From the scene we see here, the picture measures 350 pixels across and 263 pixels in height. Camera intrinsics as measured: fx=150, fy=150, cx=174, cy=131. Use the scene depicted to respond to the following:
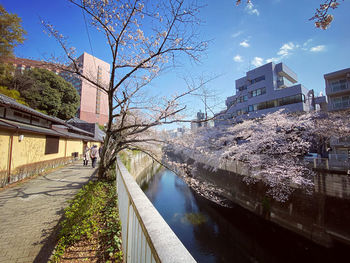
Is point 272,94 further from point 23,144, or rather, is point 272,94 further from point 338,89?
point 23,144

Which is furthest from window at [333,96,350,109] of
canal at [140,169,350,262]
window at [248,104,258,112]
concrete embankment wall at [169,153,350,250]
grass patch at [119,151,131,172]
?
grass patch at [119,151,131,172]

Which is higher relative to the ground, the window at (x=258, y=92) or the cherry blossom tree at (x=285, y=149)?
the window at (x=258, y=92)

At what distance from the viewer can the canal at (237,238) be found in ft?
24.9

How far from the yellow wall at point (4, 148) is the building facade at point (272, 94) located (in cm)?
1865

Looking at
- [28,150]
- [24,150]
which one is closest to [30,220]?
[24,150]

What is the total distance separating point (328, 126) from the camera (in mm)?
9523

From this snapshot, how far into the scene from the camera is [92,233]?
3.21 metres

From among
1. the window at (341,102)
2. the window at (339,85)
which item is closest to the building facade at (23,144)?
the window at (341,102)

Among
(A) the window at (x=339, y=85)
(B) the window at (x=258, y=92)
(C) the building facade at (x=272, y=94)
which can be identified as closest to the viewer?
(A) the window at (x=339, y=85)

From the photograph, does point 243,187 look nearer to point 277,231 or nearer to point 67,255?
point 277,231

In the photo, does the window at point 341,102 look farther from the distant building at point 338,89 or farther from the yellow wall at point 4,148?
the yellow wall at point 4,148

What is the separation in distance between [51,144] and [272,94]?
25.9 meters

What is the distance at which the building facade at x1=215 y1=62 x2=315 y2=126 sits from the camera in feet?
63.1

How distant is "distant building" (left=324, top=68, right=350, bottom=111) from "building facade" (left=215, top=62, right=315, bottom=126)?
192cm
